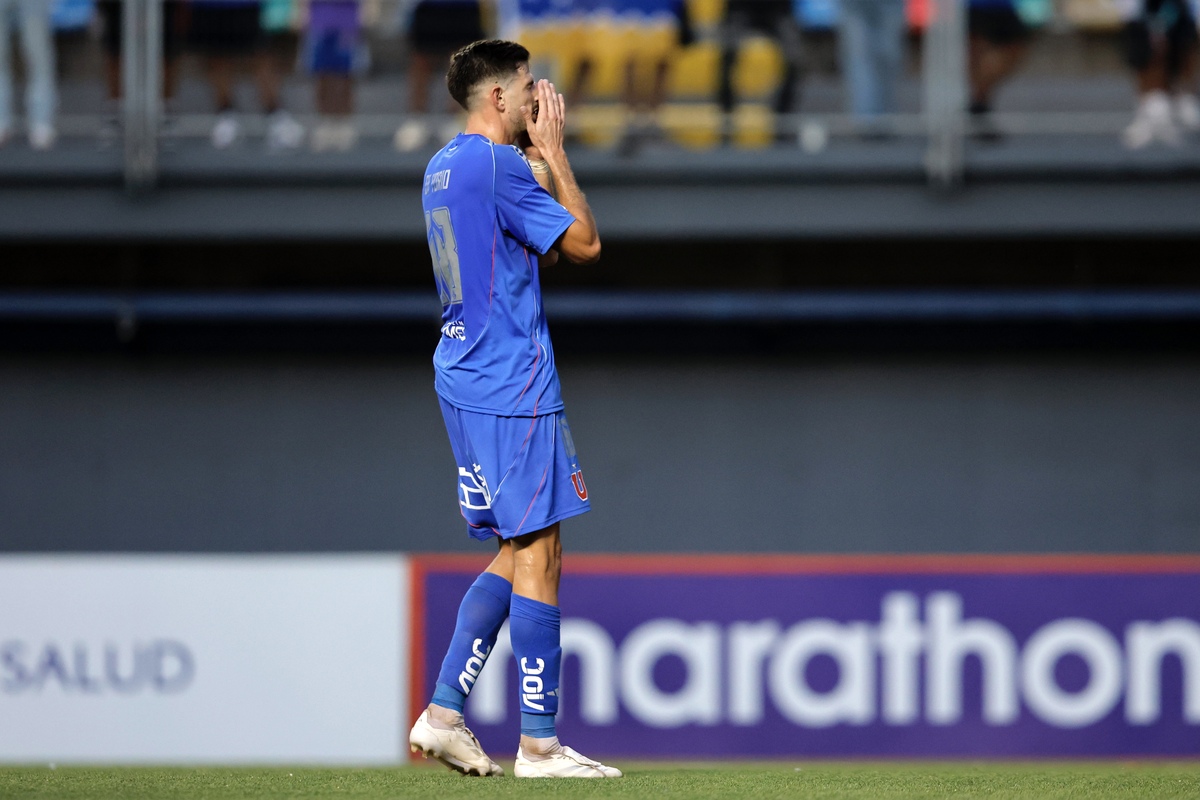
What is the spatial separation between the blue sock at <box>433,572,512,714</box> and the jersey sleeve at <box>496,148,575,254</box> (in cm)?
97

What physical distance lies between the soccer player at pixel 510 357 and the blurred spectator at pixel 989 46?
5.66 meters

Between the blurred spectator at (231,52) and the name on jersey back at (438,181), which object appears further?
the blurred spectator at (231,52)

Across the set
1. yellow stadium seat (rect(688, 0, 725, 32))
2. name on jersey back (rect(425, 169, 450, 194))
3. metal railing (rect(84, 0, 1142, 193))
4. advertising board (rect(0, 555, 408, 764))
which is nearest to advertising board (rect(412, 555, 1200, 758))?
advertising board (rect(0, 555, 408, 764))

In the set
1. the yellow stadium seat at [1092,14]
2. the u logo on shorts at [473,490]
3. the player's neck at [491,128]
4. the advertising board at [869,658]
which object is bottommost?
the advertising board at [869,658]

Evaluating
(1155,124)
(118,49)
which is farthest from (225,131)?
(1155,124)

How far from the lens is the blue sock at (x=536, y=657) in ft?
12.9

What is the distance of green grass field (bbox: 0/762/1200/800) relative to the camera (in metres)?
3.64

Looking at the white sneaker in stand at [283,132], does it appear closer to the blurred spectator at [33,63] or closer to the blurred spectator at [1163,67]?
the blurred spectator at [33,63]

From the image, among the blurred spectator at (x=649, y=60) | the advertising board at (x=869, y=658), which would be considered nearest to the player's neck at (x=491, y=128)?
the advertising board at (x=869, y=658)

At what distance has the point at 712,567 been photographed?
785 centimetres

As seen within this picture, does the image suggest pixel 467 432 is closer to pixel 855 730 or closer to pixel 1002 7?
pixel 855 730

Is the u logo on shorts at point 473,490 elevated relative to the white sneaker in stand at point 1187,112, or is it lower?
lower

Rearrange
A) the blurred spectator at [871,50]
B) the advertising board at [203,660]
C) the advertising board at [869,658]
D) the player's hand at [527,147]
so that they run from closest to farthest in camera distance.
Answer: the player's hand at [527,147] < the advertising board at [203,660] < the advertising board at [869,658] < the blurred spectator at [871,50]

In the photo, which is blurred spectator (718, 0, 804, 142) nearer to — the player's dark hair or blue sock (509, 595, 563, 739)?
the player's dark hair
